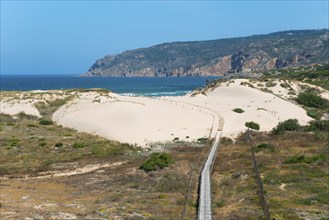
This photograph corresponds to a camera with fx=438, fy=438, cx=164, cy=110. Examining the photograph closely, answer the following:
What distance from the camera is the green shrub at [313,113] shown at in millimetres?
77356

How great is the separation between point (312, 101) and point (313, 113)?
42.3ft

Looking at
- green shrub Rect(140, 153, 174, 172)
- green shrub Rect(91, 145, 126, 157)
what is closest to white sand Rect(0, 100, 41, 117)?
green shrub Rect(91, 145, 126, 157)

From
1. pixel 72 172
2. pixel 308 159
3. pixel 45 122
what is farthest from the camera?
pixel 45 122

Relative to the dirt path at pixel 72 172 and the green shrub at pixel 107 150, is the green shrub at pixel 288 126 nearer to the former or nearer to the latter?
the green shrub at pixel 107 150

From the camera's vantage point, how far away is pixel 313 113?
263 feet

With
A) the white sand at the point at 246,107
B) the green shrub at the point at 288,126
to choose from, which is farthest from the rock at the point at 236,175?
the green shrub at the point at 288,126

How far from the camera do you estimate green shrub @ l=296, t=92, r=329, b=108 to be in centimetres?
9081

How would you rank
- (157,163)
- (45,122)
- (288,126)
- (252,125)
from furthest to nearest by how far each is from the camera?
(45,122), (252,125), (288,126), (157,163)

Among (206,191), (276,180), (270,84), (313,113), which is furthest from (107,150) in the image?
(270,84)

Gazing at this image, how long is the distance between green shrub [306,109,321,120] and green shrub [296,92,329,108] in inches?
264

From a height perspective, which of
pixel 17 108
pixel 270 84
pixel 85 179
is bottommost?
pixel 85 179

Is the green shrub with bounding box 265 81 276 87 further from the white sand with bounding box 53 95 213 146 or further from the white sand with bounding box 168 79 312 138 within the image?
the white sand with bounding box 53 95 213 146

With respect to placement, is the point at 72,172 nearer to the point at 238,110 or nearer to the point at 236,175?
the point at 236,175

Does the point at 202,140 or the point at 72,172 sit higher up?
the point at 202,140
